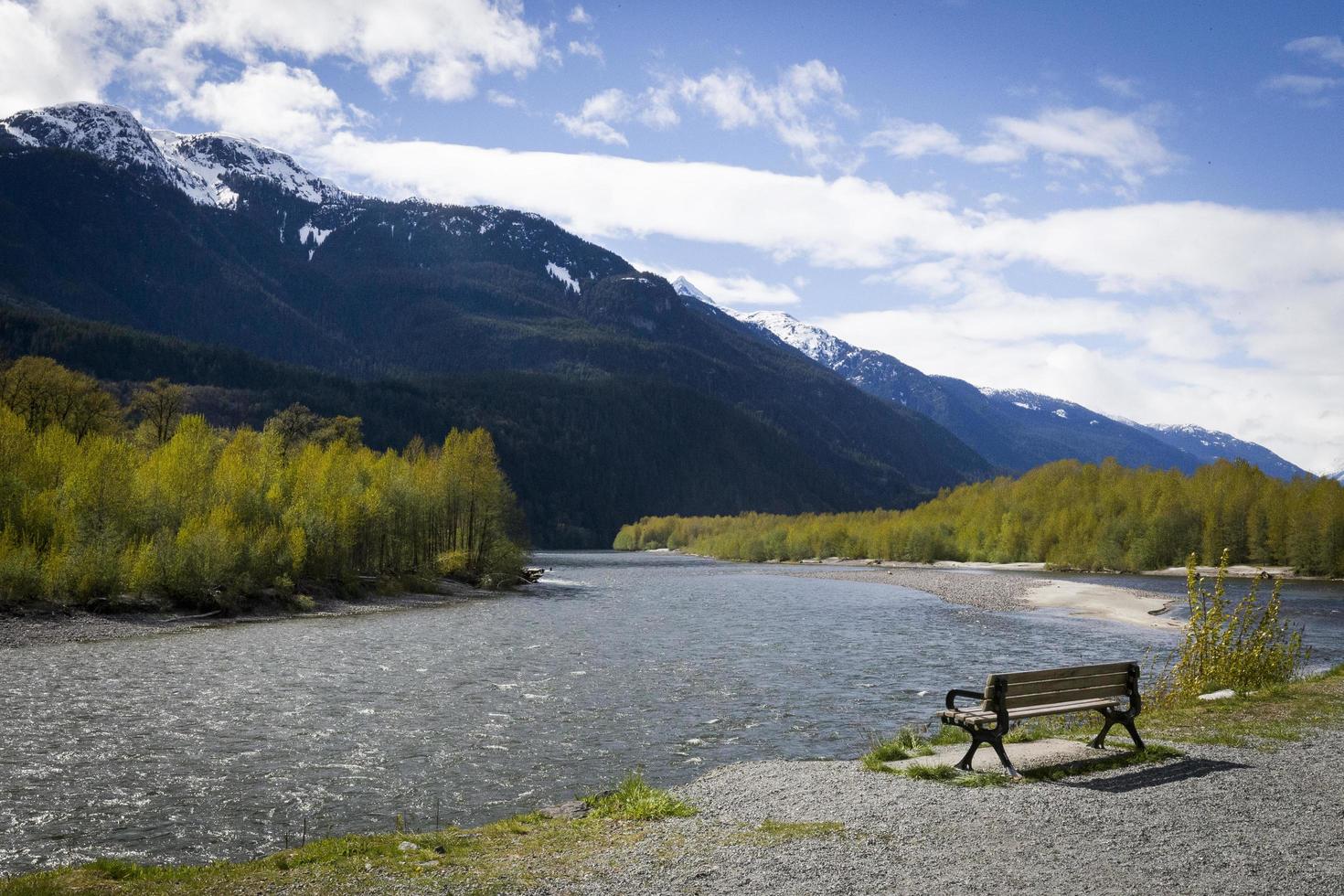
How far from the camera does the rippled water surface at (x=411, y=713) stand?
655 inches

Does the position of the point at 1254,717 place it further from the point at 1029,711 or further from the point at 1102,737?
the point at 1029,711

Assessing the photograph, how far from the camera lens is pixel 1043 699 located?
1545cm

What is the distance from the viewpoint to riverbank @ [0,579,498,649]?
4019cm

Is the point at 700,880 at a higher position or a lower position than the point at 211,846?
higher

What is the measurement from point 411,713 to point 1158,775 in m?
19.5

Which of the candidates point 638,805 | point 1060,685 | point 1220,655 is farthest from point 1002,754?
point 1220,655

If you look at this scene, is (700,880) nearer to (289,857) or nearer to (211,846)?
(289,857)

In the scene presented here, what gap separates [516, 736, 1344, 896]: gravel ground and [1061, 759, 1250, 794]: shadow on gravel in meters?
0.06

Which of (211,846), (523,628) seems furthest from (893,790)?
(523,628)

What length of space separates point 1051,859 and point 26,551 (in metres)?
51.2

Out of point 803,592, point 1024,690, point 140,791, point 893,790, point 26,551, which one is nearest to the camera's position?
point 893,790

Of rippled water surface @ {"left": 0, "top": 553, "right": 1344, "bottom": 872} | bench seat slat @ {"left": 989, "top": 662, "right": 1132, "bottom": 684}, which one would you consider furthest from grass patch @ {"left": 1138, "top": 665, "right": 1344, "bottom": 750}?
rippled water surface @ {"left": 0, "top": 553, "right": 1344, "bottom": 872}

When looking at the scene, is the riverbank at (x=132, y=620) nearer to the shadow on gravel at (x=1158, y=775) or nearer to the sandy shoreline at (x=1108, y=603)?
the shadow on gravel at (x=1158, y=775)

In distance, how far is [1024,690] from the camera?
15.1 metres
